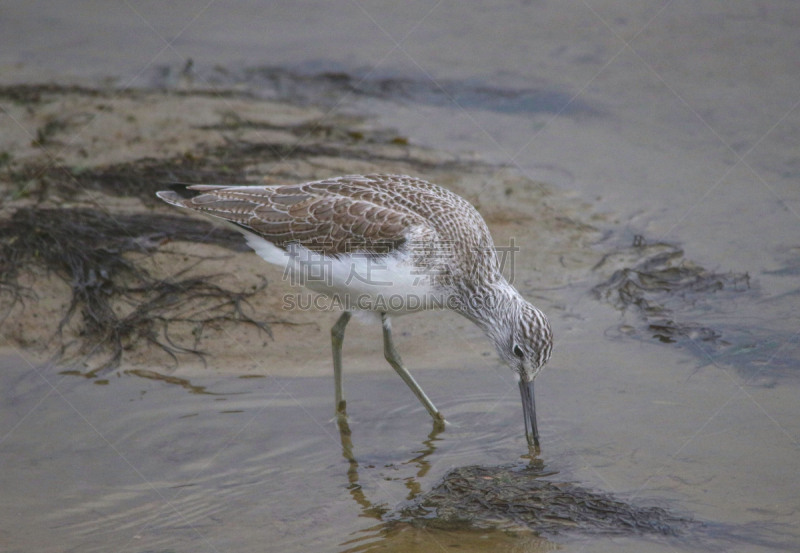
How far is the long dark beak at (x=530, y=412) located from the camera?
225 inches

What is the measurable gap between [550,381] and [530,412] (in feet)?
2.59

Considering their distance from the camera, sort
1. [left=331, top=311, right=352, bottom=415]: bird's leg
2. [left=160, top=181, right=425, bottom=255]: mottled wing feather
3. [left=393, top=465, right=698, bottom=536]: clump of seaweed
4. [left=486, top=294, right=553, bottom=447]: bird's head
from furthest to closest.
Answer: [left=331, top=311, right=352, bottom=415]: bird's leg
[left=160, top=181, right=425, bottom=255]: mottled wing feather
[left=486, top=294, right=553, bottom=447]: bird's head
[left=393, top=465, right=698, bottom=536]: clump of seaweed

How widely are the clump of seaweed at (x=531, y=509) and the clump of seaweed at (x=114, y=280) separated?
7.62ft

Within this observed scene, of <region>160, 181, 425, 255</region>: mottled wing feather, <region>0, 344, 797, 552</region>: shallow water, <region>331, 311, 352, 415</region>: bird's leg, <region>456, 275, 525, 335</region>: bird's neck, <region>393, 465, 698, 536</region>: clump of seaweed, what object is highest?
<region>160, 181, 425, 255</region>: mottled wing feather

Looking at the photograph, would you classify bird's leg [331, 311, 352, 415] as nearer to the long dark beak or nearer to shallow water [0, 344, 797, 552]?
shallow water [0, 344, 797, 552]

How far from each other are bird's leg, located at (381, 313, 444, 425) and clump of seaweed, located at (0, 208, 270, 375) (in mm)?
1123

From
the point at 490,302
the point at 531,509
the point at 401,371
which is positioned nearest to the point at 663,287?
the point at 490,302

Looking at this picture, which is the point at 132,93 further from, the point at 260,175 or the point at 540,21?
the point at 540,21

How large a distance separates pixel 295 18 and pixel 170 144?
4698mm

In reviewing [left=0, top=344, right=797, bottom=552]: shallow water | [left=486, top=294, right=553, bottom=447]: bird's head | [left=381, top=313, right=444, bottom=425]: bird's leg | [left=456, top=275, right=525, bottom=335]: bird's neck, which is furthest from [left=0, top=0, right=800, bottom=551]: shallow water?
[left=456, top=275, right=525, bottom=335]: bird's neck

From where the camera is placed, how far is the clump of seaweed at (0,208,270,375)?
22.3ft

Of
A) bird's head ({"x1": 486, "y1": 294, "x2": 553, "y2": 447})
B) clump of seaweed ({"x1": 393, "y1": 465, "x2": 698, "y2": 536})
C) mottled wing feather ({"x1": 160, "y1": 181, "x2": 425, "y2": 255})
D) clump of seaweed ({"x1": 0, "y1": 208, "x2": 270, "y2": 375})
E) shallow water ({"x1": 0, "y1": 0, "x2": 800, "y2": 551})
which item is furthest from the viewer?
clump of seaweed ({"x1": 0, "y1": 208, "x2": 270, "y2": 375})

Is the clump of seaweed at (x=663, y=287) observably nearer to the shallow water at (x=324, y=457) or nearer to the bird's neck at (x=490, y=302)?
the shallow water at (x=324, y=457)

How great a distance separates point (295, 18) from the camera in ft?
43.4
